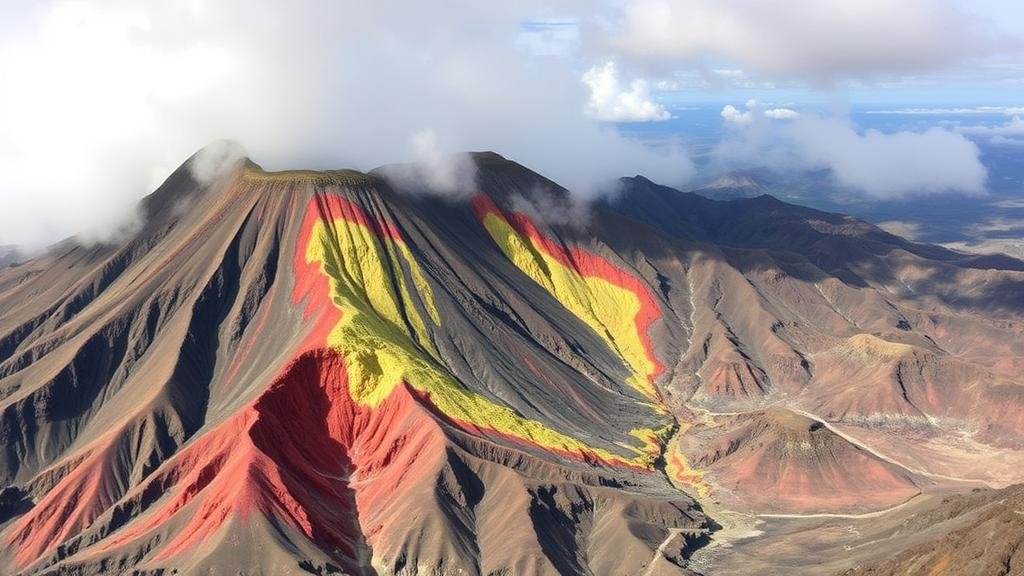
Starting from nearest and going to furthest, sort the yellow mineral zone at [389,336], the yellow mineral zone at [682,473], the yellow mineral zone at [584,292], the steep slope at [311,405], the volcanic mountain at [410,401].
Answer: the steep slope at [311,405]
the volcanic mountain at [410,401]
the yellow mineral zone at [389,336]
the yellow mineral zone at [682,473]
the yellow mineral zone at [584,292]

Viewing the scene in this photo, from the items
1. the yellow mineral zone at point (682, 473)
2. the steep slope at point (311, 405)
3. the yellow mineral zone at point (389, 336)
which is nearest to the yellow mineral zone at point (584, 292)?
the steep slope at point (311, 405)

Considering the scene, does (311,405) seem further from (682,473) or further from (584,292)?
(584,292)

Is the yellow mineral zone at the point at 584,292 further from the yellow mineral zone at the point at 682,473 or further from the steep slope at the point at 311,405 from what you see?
the yellow mineral zone at the point at 682,473

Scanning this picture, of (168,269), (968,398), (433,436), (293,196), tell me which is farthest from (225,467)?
(968,398)

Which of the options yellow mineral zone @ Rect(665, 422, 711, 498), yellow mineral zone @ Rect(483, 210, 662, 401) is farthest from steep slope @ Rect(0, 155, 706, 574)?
yellow mineral zone @ Rect(483, 210, 662, 401)

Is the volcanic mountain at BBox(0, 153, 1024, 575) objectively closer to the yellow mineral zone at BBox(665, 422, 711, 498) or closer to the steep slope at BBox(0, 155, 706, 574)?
the steep slope at BBox(0, 155, 706, 574)
